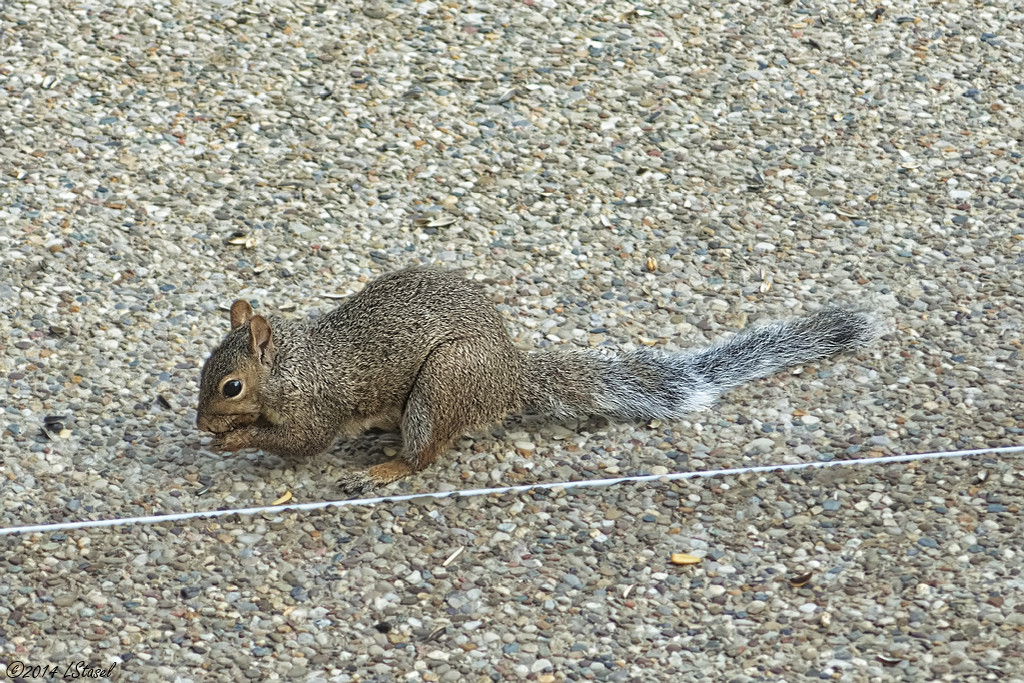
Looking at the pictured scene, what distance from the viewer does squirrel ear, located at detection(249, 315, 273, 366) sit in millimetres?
3848

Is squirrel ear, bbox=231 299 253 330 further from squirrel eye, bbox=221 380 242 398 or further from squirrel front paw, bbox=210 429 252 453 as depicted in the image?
squirrel front paw, bbox=210 429 252 453

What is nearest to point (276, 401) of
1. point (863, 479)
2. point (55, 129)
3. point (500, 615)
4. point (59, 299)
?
point (500, 615)

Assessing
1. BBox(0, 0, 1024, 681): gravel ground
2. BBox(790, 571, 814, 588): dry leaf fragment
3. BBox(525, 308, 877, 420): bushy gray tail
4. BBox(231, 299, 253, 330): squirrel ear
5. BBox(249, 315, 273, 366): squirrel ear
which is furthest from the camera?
BBox(525, 308, 877, 420): bushy gray tail

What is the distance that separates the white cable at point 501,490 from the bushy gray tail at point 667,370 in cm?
27

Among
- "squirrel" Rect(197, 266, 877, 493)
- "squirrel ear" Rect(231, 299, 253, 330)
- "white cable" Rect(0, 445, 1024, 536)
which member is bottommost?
"white cable" Rect(0, 445, 1024, 536)

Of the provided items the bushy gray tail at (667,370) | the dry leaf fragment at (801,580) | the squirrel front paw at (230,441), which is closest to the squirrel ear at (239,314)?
the squirrel front paw at (230,441)

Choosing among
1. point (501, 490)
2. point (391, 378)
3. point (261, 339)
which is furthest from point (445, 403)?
point (261, 339)

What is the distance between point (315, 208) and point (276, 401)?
165 cm

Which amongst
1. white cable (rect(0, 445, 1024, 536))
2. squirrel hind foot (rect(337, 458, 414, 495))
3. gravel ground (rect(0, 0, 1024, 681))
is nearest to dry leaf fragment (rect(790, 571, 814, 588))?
gravel ground (rect(0, 0, 1024, 681))

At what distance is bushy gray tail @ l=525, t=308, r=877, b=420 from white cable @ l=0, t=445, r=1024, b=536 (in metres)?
0.27

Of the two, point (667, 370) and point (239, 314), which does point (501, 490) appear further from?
point (239, 314)

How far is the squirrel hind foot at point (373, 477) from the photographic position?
4.07m

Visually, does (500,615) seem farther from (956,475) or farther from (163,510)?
(956,475)

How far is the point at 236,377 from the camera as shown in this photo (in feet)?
12.7
